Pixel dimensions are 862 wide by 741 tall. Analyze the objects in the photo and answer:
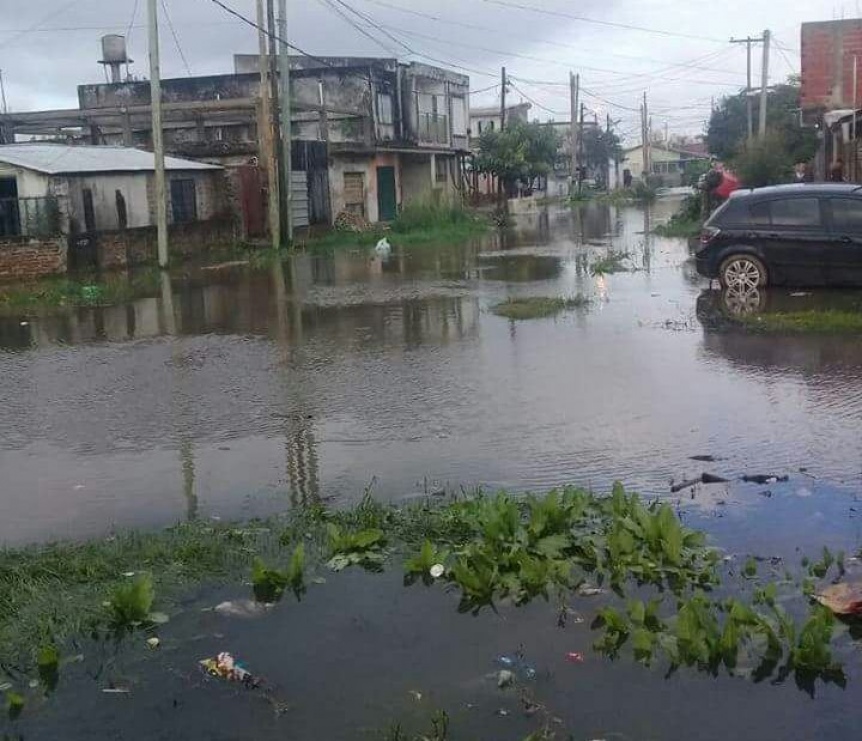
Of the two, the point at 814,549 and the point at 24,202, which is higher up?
the point at 24,202

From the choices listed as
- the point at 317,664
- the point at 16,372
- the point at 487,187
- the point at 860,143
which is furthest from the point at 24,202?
the point at 487,187

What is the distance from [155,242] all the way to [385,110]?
63.9 ft

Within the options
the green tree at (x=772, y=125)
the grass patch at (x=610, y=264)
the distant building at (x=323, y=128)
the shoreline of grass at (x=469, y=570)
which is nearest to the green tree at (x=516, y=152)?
the distant building at (x=323, y=128)

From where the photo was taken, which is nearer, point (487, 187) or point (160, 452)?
point (160, 452)

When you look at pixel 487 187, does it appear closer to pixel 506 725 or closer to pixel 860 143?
pixel 860 143

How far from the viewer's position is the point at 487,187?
61719 mm

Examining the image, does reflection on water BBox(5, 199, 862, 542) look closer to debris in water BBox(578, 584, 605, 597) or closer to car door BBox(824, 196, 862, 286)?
debris in water BBox(578, 584, 605, 597)

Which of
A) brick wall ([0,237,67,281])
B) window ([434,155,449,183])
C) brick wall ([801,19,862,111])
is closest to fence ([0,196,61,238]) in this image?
brick wall ([0,237,67,281])

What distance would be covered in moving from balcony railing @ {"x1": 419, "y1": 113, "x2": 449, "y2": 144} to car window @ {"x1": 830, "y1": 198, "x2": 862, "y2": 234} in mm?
34109

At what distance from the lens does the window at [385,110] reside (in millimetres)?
43594

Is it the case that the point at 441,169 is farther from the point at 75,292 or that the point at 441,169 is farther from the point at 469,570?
the point at 469,570

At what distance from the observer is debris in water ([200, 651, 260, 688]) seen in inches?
172

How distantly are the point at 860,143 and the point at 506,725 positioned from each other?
24.6m

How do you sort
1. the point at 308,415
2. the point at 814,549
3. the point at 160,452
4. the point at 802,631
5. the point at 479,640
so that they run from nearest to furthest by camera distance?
the point at 802,631 < the point at 479,640 < the point at 814,549 < the point at 160,452 < the point at 308,415
